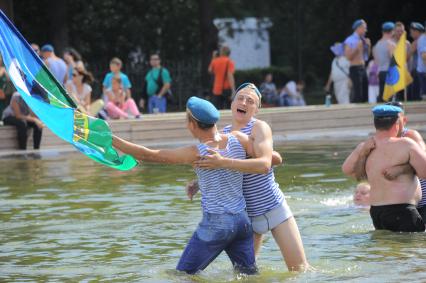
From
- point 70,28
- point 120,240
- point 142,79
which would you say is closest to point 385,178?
point 120,240

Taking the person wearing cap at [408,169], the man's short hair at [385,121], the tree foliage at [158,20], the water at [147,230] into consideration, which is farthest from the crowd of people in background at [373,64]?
the man's short hair at [385,121]

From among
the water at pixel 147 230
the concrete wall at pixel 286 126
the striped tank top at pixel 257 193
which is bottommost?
the water at pixel 147 230

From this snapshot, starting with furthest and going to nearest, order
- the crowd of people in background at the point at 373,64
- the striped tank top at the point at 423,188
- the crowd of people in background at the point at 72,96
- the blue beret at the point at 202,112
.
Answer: the crowd of people in background at the point at 373,64, the crowd of people in background at the point at 72,96, the striped tank top at the point at 423,188, the blue beret at the point at 202,112

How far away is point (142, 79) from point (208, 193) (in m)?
26.6

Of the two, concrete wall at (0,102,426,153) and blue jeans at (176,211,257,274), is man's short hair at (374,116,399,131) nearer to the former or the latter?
blue jeans at (176,211,257,274)

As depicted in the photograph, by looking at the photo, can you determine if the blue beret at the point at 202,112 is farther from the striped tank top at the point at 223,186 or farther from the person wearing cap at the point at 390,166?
the person wearing cap at the point at 390,166

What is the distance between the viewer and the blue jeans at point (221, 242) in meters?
8.41

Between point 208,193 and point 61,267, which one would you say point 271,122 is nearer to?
point 61,267

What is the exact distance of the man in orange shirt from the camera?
26750 mm

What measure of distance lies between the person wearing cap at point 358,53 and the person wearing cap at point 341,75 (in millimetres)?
441

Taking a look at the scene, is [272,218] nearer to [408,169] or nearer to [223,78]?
Result: [408,169]

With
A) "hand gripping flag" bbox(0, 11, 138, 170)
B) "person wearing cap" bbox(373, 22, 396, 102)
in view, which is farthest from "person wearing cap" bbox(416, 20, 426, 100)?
"hand gripping flag" bbox(0, 11, 138, 170)

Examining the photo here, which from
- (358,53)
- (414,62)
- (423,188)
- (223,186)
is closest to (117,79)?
(358,53)

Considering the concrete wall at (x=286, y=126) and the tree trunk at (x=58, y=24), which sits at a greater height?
the tree trunk at (x=58, y=24)
